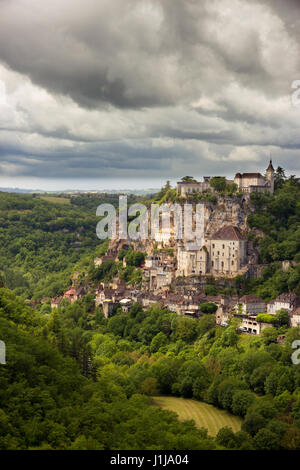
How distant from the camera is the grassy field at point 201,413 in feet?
129

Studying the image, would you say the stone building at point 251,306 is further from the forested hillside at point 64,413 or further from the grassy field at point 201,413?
the forested hillside at point 64,413

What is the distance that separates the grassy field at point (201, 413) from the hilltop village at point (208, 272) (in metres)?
13.2

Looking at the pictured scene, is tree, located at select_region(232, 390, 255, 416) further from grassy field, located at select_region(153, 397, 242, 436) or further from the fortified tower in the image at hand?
the fortified tower

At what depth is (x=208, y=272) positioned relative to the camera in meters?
68.7

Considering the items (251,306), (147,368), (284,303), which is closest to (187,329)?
(251,306)

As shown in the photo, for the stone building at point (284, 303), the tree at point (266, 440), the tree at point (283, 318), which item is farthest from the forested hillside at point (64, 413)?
the stone building at point (284, 303)

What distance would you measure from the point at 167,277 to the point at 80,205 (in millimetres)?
108879

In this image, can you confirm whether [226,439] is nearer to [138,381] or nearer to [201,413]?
[201,413]

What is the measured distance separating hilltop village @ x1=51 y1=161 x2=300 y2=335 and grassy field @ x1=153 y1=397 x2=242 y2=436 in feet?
43.3

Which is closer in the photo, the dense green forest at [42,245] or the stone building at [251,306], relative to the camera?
the stone building at [251,306]

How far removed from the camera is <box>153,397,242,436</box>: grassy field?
3934 cm

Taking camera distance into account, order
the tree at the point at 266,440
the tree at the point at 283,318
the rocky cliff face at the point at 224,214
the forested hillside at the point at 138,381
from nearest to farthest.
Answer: the forested hillside at the point at 138,381, the tree at the point at 266,440, the tree at the point at 283,318, the rocky cliff face at the point at 224,214

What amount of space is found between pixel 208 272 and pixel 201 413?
28.4 m

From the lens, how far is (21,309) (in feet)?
153
